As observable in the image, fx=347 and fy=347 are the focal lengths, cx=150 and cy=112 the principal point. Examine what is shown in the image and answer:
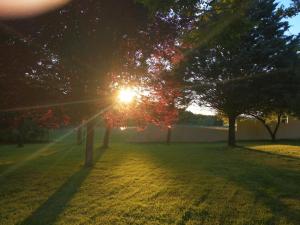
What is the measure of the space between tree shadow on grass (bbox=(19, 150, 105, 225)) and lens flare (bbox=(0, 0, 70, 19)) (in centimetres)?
451

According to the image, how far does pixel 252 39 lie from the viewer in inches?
923

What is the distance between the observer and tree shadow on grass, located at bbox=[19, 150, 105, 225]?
6.00 metres

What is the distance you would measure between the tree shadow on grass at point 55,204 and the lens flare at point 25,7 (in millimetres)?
4511

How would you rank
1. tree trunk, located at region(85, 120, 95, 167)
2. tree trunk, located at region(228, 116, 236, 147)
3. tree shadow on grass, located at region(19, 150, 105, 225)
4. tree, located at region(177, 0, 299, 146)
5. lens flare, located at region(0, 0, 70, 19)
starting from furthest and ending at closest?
tree trunk, located at region(228, 116, 236, 147) < tree, located at region(177, 0, 299, 146) < tree trunk, located at region(85, 120, 95, 167) < lens flare, located at region(0, 0, 70, 19) < tree shadow on grass, located at region(19, 150, 105, 225)

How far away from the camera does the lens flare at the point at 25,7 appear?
27.3 ft

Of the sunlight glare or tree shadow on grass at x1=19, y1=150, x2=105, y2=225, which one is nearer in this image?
tree shadow on grass at x1=19, y1=150, x2=105, y2=225

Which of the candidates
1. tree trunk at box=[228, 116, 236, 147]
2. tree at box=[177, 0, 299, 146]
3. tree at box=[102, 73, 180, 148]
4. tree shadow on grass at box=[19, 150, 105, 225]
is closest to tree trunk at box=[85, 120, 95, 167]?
tree at box=[102, 73, 180, 148]

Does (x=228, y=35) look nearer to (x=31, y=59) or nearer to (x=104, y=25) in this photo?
(x=104, y=25)

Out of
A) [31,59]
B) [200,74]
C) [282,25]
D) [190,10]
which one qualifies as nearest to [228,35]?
[190,10]

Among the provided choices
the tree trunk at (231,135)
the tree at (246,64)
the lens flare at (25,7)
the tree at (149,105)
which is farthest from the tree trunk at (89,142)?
the tree trunk at (231,135)

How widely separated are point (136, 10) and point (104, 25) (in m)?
0.98

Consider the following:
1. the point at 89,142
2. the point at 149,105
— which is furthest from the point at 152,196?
the point at 89,142

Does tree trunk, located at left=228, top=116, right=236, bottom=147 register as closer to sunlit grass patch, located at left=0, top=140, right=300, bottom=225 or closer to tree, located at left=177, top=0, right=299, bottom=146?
tree, located at left=177, top=0, right=299, bottom=146

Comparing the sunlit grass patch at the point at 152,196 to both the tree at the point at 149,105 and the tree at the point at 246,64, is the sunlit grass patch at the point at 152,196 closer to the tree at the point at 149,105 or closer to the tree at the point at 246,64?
the tree at the point at 149,105
